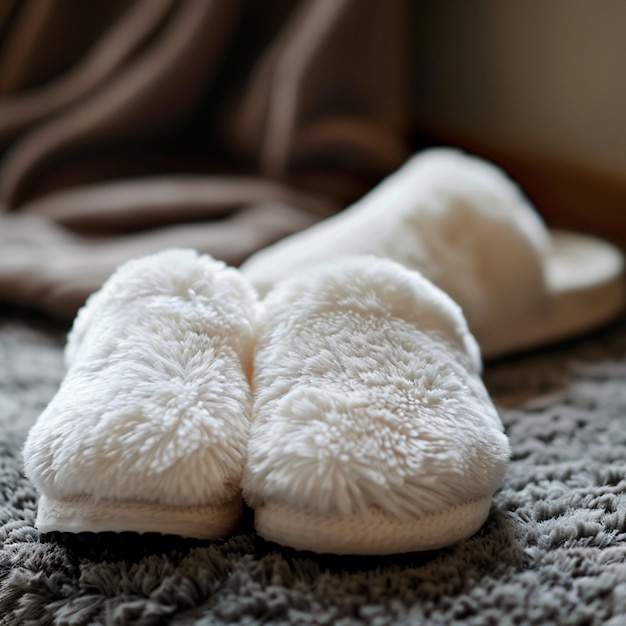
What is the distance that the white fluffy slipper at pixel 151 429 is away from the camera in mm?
430

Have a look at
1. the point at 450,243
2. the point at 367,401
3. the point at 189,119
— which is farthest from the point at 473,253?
the point at 189,119

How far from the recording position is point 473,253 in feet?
2.41

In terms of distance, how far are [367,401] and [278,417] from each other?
6 centimetres

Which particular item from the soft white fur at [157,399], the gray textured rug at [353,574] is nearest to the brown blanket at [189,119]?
the soft white fur at [157,399]

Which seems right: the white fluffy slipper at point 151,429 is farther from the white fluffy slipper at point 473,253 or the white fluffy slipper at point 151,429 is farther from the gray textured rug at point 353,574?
the white fluffy slipper at point 473,253

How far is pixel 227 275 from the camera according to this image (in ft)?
1.86

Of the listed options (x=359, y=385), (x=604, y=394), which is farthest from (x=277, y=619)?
(x=604, y=394)

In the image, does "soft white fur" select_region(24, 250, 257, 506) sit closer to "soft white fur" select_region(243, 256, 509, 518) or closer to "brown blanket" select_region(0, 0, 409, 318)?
"soft white fur" select_region(243, 256, 509, 518)

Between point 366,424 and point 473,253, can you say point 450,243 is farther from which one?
point 366,424

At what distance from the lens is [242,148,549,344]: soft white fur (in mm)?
688

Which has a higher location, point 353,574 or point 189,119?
point 189,119

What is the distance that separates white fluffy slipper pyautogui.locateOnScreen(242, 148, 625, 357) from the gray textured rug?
0.71 ft

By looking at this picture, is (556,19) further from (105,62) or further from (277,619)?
(277,619)

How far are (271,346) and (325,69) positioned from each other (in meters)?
0.68
